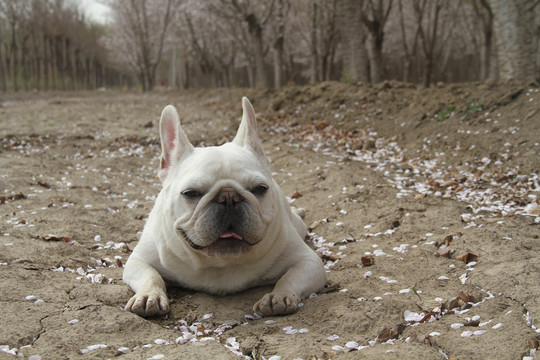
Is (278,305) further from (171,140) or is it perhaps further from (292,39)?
(292,39)

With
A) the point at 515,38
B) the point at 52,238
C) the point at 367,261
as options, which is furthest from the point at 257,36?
the point at 367,261

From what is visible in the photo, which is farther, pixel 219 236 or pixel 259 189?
pixel 259 189

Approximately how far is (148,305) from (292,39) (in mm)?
35024

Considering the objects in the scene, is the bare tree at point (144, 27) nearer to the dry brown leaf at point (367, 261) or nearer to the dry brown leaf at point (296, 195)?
the dry brown leaf at point (296, 195)

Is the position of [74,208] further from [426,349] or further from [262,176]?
[426,349]

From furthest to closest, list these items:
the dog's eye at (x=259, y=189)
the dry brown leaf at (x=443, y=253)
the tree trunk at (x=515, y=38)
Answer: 1. the tree trunk at (x=515, y=38)
2. the dry brown leaf at (x=443, y=253)
3. the dog's eye at (x=259, y=189)

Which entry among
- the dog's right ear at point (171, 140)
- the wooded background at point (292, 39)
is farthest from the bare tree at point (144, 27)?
the dog's right ear at point (171, 140)

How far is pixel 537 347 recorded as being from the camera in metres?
2.39

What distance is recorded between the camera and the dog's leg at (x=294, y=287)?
325 centimetres

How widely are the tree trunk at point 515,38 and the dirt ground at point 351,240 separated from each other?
111cm

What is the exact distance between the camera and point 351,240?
5.09m

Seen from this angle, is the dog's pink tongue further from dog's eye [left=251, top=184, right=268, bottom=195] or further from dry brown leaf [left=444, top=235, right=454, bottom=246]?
dry brown leaf [left=444, top=235, right=454, bottom=246]

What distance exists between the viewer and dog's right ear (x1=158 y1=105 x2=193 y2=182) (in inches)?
152

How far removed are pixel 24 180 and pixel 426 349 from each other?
6.84 metres
